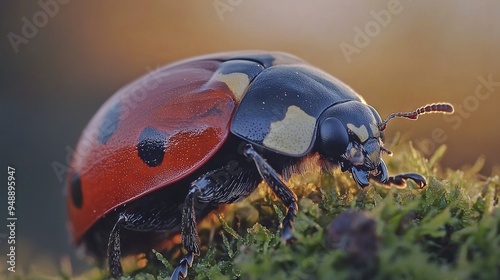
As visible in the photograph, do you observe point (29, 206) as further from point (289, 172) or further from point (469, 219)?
point (469, 219)

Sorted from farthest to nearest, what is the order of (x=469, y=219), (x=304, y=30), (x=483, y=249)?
(x=304, y=30), (x=469, y=219), (x=483, y=249)

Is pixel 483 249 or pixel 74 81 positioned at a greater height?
pixel 483 249

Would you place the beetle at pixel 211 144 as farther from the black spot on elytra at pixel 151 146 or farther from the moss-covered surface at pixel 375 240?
the moss-covered surface at pixel 375 240

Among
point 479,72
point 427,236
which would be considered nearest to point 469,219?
point 427,236

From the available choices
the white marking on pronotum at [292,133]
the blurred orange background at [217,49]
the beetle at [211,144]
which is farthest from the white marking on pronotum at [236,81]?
the blurred orange background at [217,49]

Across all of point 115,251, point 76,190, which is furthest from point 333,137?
point 76,190

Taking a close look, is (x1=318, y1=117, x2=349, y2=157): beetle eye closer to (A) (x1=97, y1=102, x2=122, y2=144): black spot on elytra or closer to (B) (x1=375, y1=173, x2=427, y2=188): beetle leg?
(B) (x1=375, y1=173, x2=427, y2=188): beetle leg
